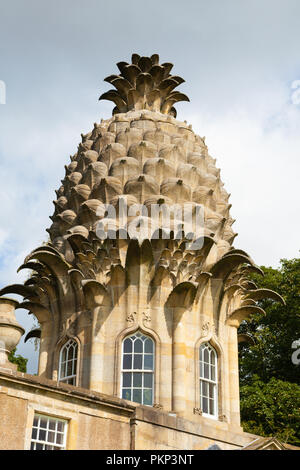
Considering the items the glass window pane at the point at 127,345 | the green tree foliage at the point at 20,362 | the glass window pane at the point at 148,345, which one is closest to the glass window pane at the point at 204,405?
the glass window pane at the point at 148,345

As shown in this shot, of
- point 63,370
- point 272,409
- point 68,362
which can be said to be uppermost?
point 272,409

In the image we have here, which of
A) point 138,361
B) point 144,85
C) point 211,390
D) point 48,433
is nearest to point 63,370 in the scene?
point 138,361

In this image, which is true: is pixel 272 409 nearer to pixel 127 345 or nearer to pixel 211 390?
pixel 211 390

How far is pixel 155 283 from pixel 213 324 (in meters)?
2.87

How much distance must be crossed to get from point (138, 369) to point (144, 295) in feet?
8.81

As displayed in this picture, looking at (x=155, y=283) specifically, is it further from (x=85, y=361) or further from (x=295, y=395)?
(x=295, y=395)

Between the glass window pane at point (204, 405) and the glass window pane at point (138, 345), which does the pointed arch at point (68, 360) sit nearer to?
the glass window pane at point (138, 345)

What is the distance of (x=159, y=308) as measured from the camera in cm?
2553

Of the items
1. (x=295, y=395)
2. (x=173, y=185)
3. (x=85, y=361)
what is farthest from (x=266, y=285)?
(x=85, y=361)

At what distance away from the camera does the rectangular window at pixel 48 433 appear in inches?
743

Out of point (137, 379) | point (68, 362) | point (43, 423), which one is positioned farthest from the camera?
point (68, 362)

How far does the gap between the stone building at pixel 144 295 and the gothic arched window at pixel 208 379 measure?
50 millimetres

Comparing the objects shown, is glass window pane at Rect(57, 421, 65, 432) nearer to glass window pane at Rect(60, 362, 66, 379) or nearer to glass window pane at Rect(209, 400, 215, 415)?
glass window pane at Rect(60, 362, 66, 379)

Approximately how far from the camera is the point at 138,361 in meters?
24.8
